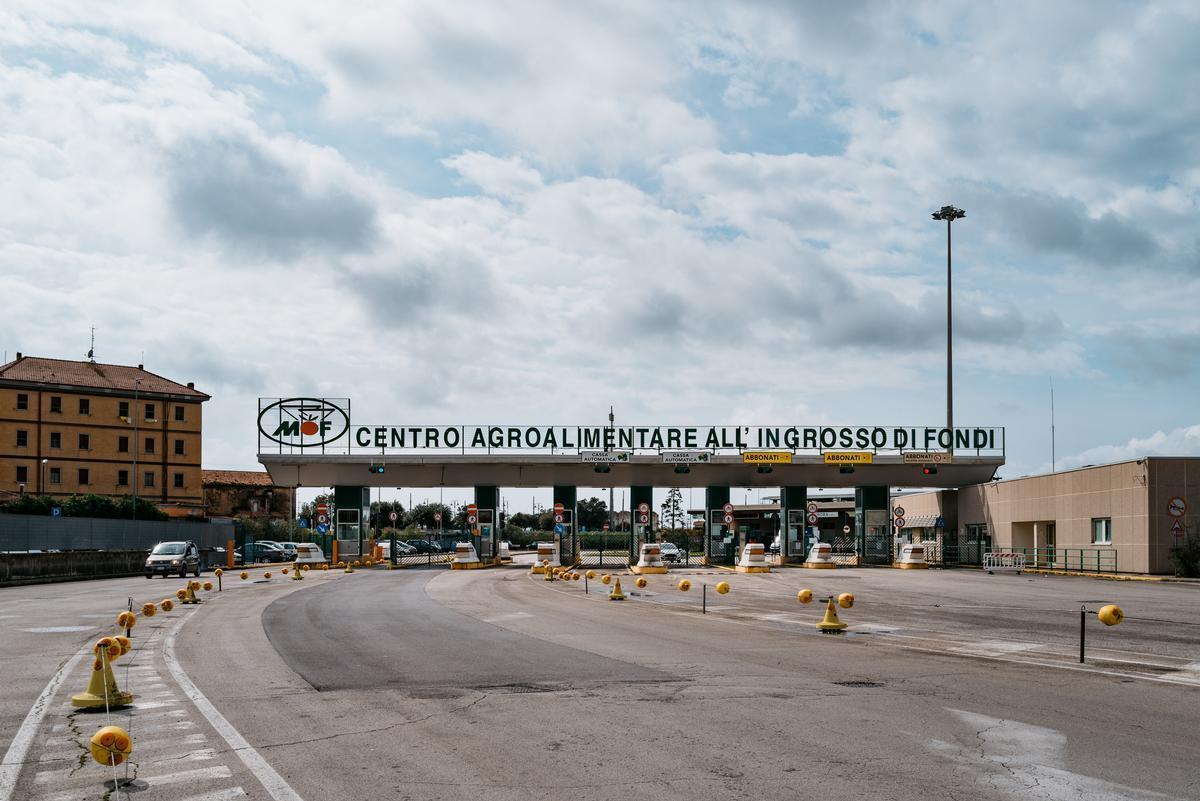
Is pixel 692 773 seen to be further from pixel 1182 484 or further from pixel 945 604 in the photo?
pixel 1182 484

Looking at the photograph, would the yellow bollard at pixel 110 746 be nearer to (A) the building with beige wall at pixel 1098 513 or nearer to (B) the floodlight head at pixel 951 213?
(A) the building with beige wall at pixel 1098 513

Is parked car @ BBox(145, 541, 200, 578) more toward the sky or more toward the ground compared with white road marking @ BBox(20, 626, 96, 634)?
Result: more toward the ground

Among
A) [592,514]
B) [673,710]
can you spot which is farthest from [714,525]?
[592,514]

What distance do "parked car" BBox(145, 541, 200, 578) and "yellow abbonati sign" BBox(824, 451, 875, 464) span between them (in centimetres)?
3194

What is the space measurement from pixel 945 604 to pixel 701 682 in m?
15.9

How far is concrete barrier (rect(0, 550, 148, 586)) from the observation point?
40375mm

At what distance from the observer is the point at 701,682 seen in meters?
12.7

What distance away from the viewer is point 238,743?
9.14 meters

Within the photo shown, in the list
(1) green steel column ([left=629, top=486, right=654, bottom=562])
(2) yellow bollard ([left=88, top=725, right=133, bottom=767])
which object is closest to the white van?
(1) green steel column ([left=629, top=486, right=654, bottom=562])

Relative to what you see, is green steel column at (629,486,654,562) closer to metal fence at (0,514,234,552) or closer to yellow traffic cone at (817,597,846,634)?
metal fence at (0,514,234,552)

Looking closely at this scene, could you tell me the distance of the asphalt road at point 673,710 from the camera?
304 inches

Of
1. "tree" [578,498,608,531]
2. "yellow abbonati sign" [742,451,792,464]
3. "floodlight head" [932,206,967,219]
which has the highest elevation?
"floodlight head" [932,206,967,219]

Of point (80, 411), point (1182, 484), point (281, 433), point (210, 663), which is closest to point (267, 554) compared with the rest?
point (281, 433)

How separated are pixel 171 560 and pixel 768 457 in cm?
2979
